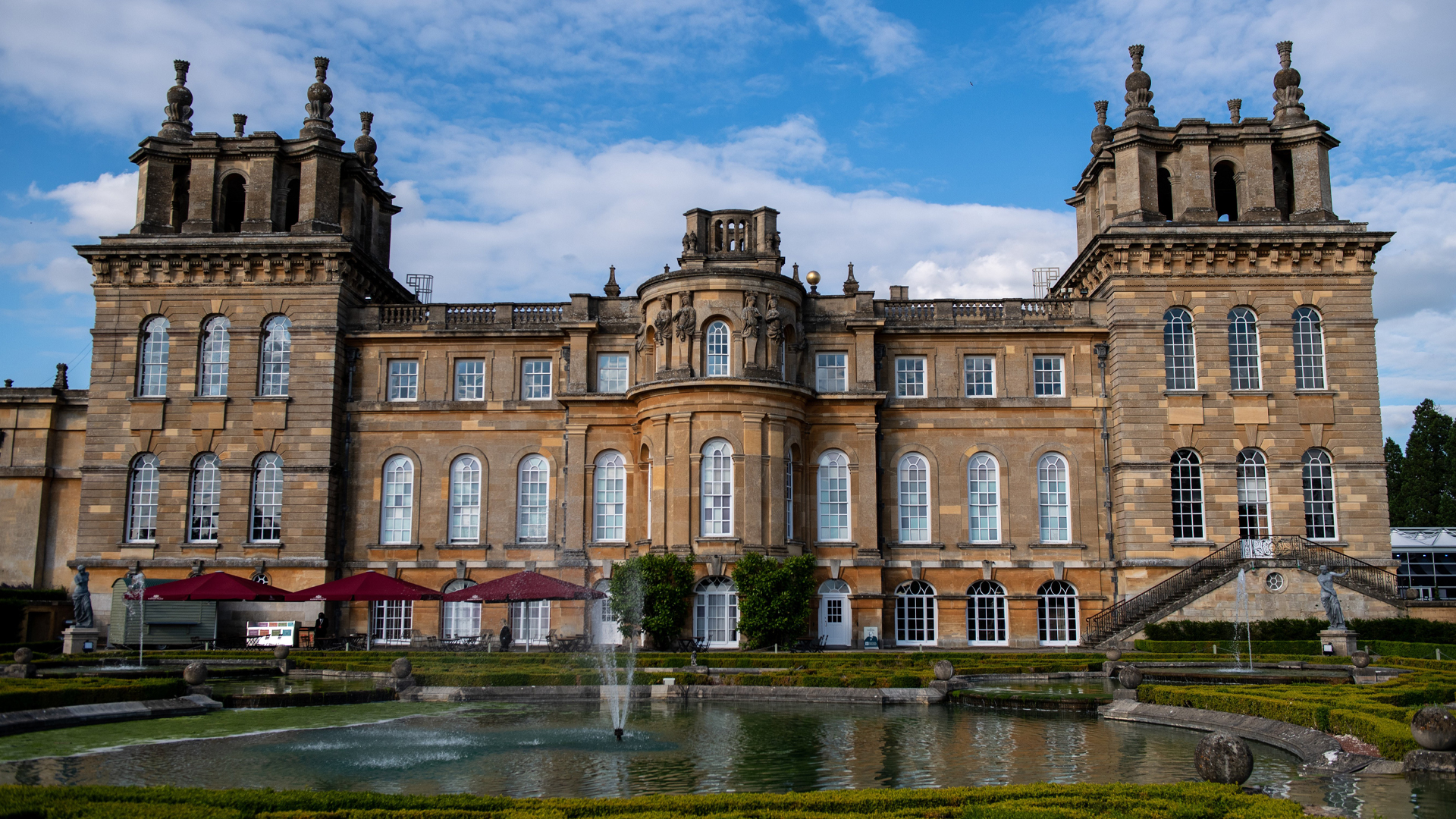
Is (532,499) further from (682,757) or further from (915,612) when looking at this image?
(682,757)

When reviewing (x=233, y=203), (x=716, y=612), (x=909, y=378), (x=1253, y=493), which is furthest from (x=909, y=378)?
(x=233, y=203)

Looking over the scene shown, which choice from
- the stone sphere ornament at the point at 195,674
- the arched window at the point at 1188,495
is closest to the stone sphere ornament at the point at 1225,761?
the stone sphere ornament at the point at 195,674

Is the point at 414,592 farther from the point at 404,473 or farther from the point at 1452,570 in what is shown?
the point at 1452,570

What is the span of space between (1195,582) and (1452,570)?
26.3 metres

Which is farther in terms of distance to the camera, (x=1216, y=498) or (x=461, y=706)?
(x=1216, y=498)

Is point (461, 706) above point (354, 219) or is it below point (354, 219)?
below

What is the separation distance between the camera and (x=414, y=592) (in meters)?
29.9

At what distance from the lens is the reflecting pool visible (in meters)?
12.5

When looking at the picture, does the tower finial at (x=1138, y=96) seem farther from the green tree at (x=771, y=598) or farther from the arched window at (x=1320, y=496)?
the green tree at (x=771, y=598)

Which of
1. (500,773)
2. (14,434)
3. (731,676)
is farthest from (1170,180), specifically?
(14,434)

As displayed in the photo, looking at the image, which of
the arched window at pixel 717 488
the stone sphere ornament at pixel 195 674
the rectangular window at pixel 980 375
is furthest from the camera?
the rectangular window at pixel 980 375

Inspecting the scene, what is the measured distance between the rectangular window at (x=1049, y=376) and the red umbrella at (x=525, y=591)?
636 inches

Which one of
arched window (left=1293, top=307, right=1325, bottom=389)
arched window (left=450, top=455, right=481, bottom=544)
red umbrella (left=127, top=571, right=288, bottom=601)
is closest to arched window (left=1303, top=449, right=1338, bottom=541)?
arched window (left=1293, top=307, right=1325, bottom=389)

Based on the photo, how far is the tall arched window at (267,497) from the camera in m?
34.8
